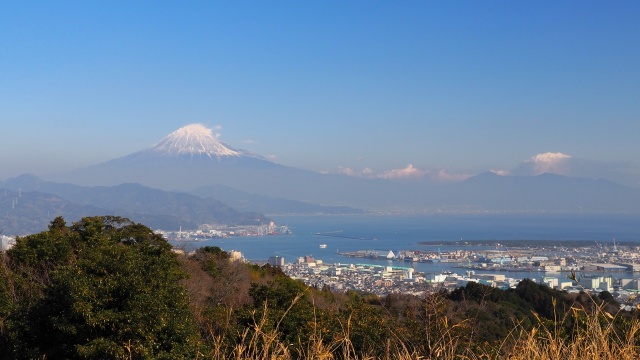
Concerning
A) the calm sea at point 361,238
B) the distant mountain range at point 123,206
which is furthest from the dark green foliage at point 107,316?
the distant mountain range at point 123,206

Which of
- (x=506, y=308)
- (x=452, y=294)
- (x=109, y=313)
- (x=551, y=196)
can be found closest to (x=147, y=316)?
(x=109, y=313)

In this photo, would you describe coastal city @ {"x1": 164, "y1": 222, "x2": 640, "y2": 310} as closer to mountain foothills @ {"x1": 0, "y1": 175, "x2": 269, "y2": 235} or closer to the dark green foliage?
mountain foothills @ {"x1": 0, "y1": 175, "x2": 269, "y2": 235}

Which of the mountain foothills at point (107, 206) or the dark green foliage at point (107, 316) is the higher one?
the mountain foothills at point (107, 206)

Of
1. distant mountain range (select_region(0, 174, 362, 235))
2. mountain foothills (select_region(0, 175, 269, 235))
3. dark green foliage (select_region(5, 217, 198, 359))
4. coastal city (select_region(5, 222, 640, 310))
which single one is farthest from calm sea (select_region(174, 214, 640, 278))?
dark green foliage (select_region(5, 217, 198, 359))

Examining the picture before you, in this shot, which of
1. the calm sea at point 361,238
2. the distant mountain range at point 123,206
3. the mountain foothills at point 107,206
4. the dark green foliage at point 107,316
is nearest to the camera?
the dark green foliage at point 107,316

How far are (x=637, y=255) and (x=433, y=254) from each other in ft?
48.2

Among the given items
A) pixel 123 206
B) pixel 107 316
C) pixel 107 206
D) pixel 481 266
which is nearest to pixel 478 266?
pixel 481 266

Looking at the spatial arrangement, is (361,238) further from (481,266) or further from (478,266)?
(481,266)

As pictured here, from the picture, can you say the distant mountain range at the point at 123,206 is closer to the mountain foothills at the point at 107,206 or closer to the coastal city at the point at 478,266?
the mountain foothills at the point at 107,206

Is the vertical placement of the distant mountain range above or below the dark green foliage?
above

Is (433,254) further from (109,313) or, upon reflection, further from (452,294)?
(109,313)

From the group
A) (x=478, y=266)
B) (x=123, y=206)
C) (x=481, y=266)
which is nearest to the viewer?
(x=481, y=266)

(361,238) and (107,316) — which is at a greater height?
(107,316)

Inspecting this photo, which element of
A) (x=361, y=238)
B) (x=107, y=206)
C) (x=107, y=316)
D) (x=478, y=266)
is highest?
(x=107, y=206)
